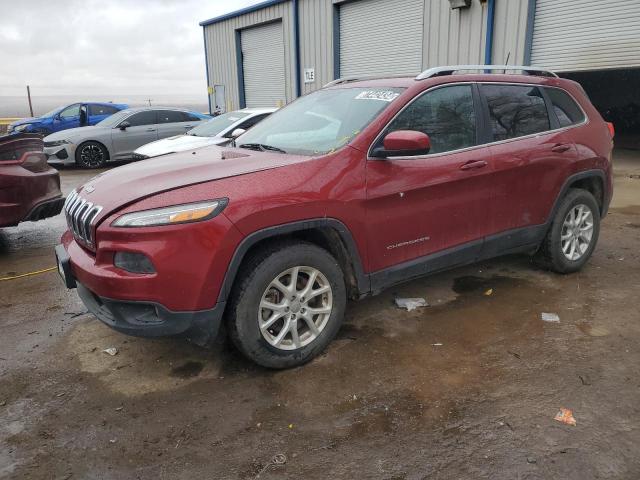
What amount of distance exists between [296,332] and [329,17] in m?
13.8

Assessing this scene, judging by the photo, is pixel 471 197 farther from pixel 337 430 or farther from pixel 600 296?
pixel 337 430

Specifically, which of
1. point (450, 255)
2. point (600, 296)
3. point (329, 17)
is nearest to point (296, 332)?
point (450, 255)

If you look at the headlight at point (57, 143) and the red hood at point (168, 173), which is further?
the headlight at point (57, 143)

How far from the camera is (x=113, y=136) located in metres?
12.8

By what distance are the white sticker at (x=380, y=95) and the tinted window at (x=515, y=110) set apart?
869 millimetres

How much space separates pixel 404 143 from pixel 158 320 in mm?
1758

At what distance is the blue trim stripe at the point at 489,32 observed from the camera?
35.9 feet

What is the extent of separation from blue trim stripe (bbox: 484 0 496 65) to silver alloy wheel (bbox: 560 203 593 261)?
7.47m

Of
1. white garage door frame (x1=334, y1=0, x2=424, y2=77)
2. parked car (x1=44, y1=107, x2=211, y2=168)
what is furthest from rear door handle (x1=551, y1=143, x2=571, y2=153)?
parked car (x1=44, y1=107, x2=211, y2=168)

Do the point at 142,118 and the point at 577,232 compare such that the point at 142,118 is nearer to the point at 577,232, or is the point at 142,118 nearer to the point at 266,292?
the point at 577,232

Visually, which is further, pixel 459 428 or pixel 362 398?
pixel 362 398

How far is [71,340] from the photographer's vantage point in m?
3.70

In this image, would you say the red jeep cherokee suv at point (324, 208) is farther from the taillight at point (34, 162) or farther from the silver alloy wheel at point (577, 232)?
the taillight at point (34, 162)

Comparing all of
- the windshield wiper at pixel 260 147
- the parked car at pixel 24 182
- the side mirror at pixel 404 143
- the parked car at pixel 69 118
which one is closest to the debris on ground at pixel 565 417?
the side mirror at pixel 404 143
